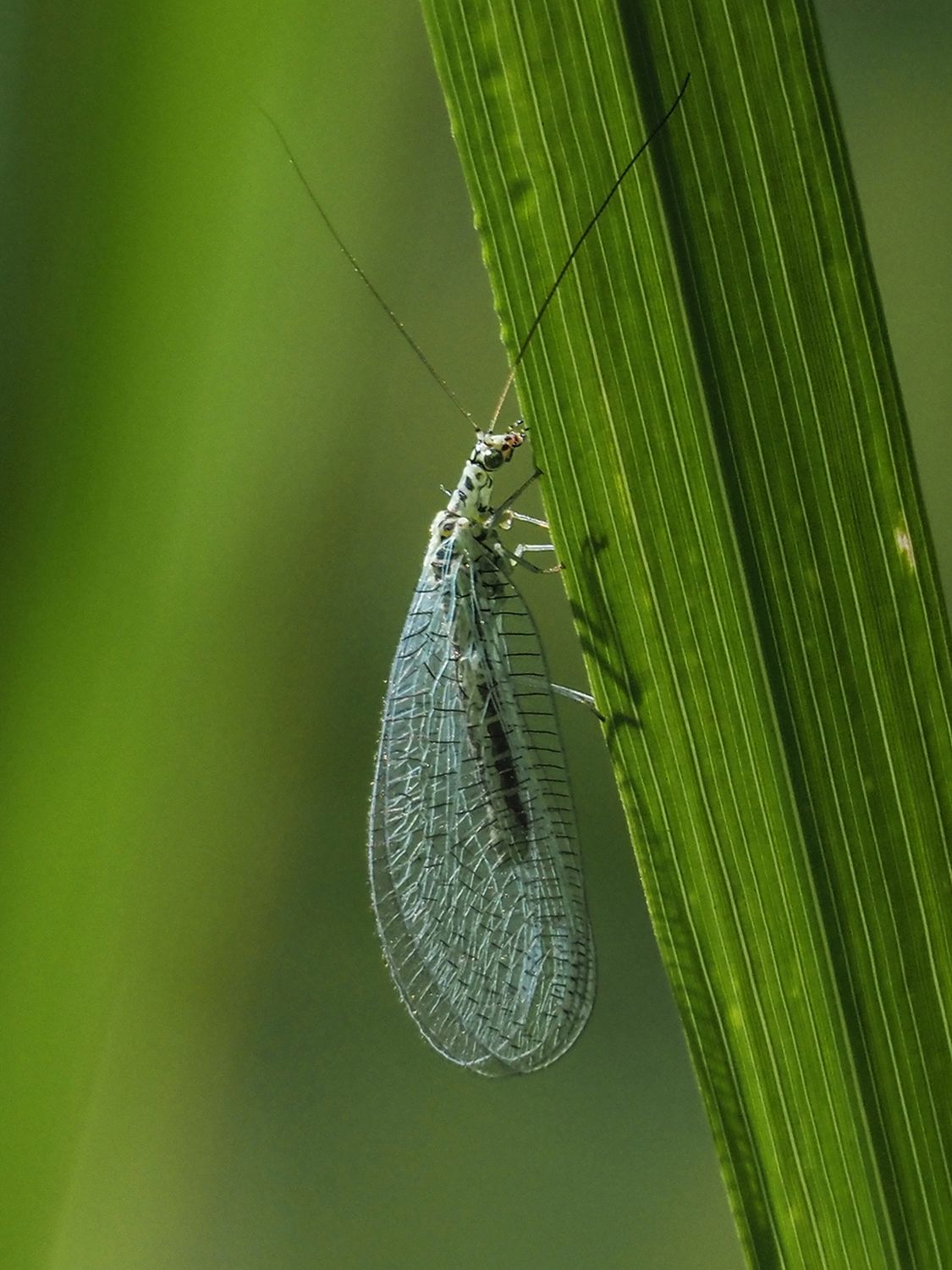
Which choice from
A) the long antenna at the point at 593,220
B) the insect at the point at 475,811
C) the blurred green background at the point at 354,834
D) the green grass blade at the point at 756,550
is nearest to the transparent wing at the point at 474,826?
the insect at the point at 475,811

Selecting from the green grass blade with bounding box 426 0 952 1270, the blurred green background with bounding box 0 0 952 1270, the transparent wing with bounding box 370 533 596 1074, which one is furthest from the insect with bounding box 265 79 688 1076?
the green grass blade with bounding box 426 0 952 1270

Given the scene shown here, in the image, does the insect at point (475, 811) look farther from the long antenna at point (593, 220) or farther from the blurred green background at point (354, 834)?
the long antenna at point (593, 220)

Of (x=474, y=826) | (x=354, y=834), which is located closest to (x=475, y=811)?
(x=474, y=826)

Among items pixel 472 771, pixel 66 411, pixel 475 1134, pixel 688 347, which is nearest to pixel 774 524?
pixel 688 347

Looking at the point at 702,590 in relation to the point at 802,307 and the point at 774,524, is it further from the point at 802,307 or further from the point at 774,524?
the point at 802,307

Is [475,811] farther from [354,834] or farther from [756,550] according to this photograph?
[354,834]

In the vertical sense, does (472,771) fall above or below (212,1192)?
above

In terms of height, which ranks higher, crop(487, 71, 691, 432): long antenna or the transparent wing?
crop(487, 71, 691, 432): long antenna

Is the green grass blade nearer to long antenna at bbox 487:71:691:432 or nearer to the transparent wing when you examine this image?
long antenna at bbox 487:71:691:432
